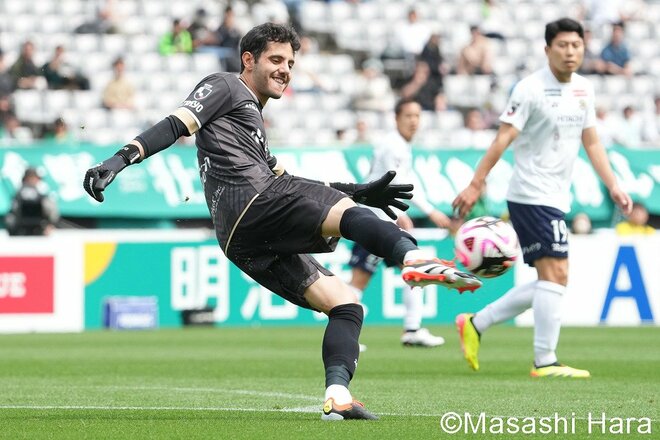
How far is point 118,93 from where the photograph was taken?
21.5 m

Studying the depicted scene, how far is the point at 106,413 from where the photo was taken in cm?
791

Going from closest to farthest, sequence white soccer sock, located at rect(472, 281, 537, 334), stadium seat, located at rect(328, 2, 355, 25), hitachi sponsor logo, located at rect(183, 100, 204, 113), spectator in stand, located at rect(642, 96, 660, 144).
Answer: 1. hitachi sponsor logo, located at rect(183, 100, 204, 113)
2. white soccer sock, located at rect(472, 281, 537, 334)
3. spectator in stand, located at rect(642, 96, 660, 144)
4. stadium seat, located at rect(328, 2, 355, 25)

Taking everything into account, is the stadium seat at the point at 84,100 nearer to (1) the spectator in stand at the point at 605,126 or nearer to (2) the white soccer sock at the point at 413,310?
(1) the spectator in stand at the point at 605,126

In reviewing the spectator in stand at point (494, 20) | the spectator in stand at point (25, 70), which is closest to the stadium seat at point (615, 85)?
the spectator in stand at point (494, 20)

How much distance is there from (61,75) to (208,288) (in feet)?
15.2

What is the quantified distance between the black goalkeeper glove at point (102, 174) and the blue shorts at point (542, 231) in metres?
4.33

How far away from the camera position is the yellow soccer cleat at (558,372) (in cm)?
1047

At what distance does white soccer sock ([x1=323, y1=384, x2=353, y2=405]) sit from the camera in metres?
7.12

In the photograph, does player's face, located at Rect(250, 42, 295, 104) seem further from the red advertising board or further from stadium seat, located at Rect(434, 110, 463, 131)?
stadium seat, located at Rect(434, 110, 463, 131)

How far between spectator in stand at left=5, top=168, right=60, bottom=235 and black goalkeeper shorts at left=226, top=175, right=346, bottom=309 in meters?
11.9

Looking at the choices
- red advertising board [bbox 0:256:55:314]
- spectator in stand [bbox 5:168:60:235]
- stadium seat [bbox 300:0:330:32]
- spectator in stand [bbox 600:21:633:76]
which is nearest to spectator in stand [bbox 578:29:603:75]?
spectator in stand [bbox 600:21:633:76]

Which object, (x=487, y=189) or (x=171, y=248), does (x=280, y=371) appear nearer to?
(x=171, y=248)

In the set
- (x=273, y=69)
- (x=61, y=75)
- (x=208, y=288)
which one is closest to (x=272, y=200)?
(x=273, y=69)

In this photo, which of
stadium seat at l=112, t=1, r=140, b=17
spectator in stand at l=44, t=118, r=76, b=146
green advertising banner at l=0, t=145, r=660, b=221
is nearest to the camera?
green advertising banner at l=0, t=145, r=660, b=221
